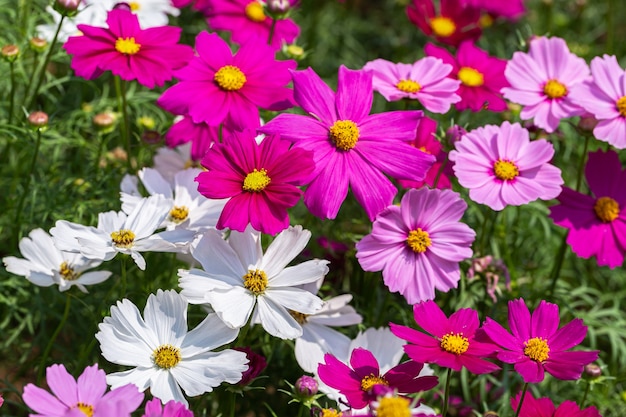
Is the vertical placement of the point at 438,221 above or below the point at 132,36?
below

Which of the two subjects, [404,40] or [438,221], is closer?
[438,221]

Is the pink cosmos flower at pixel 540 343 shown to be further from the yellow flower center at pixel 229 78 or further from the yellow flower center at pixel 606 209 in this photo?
the yellow flower center at pixel 229 78

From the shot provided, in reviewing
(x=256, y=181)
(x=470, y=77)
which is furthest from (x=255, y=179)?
(x=470, y=77)

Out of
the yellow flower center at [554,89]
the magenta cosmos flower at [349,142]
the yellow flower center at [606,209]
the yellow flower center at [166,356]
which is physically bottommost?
the yellow flower center at [166,356]

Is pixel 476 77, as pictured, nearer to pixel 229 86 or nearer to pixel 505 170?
pixel 505 170

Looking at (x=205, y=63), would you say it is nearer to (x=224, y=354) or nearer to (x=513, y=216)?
(x=224, y=354)

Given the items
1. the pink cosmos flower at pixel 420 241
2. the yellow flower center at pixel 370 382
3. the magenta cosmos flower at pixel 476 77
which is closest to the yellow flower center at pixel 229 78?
the pink cosmos flower at pixel 420 241

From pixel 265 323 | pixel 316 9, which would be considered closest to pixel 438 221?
pixel 265 323
